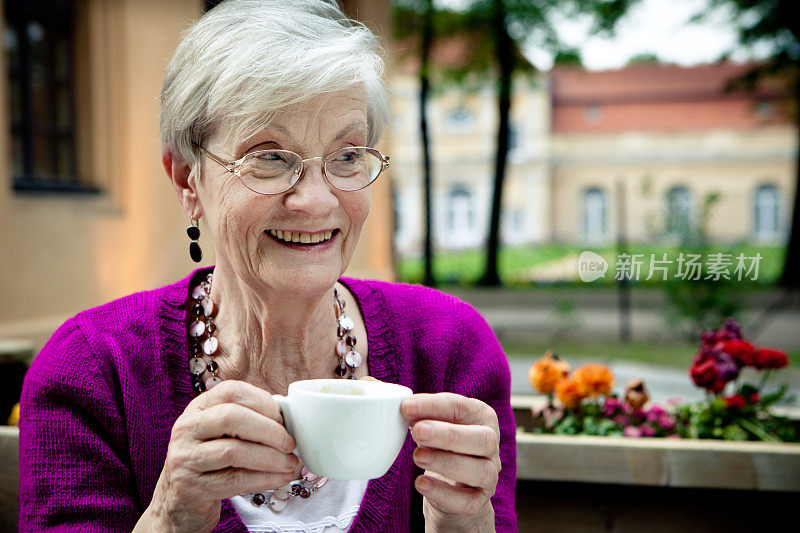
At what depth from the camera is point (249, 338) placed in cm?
139

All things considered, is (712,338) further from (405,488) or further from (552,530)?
(405,488)

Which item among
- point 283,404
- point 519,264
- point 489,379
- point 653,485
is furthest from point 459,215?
point 283,404

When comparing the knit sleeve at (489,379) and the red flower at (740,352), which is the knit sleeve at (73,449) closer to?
the knit sleeve at (489,379)

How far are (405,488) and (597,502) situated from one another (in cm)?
74

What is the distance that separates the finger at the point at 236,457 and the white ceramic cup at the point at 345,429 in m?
0.03

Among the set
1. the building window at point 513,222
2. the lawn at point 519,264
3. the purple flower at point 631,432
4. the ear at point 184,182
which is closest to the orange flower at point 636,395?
the purple flower at point 631,432

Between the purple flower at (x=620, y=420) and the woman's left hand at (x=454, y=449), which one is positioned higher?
the woman's left hand at (x=454, y=449)

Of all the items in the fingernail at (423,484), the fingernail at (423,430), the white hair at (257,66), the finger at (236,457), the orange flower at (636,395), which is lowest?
the orange flower at (636,395)

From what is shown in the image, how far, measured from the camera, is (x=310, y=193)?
1193 millimetres

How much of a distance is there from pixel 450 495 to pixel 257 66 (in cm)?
68

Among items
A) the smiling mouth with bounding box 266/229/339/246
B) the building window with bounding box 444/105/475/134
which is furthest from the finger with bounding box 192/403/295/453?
the building window with bounding box 444/105/475/134

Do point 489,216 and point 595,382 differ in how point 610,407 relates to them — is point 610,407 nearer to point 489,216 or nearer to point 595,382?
point 595,382

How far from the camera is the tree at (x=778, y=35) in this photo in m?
13.5

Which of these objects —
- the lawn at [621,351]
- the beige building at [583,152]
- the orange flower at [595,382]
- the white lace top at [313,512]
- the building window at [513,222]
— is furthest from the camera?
the beige building at [583,152]
